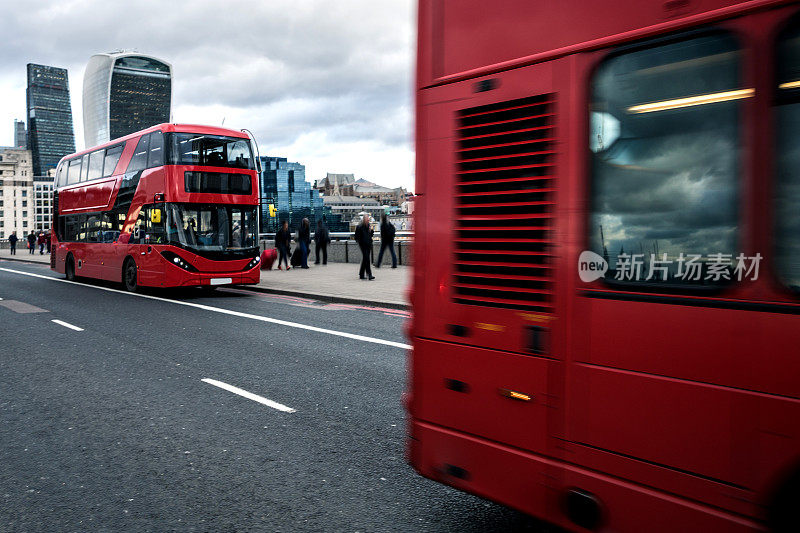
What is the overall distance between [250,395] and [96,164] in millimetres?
15137

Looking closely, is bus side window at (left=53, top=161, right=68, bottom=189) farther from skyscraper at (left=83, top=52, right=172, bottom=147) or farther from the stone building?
the stone building

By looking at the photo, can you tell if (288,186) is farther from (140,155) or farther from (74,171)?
(140,155)

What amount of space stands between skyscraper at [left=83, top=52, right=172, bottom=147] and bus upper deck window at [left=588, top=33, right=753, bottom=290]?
156469 mm

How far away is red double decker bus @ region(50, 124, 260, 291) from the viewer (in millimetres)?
15352

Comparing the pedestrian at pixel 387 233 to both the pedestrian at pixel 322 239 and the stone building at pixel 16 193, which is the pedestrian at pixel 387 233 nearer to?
the pedestrian at pixel 322 239

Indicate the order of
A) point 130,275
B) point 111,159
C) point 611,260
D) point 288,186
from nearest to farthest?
point 611,260 → point 130,275 → point 111,159 → point 288,186

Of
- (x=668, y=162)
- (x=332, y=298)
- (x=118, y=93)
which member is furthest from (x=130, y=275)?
(x=118, y=93)

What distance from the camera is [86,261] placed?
20047 millimetres

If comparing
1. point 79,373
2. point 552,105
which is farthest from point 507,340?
point 79,373

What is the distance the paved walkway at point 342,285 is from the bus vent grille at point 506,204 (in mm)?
8229

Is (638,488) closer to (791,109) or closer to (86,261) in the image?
(791,109)

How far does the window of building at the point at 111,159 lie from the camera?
17672 mm

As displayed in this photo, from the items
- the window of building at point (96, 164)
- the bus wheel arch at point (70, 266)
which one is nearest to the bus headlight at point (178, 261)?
the window of building at point (96, 164)

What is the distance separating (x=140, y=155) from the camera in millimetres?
16438
